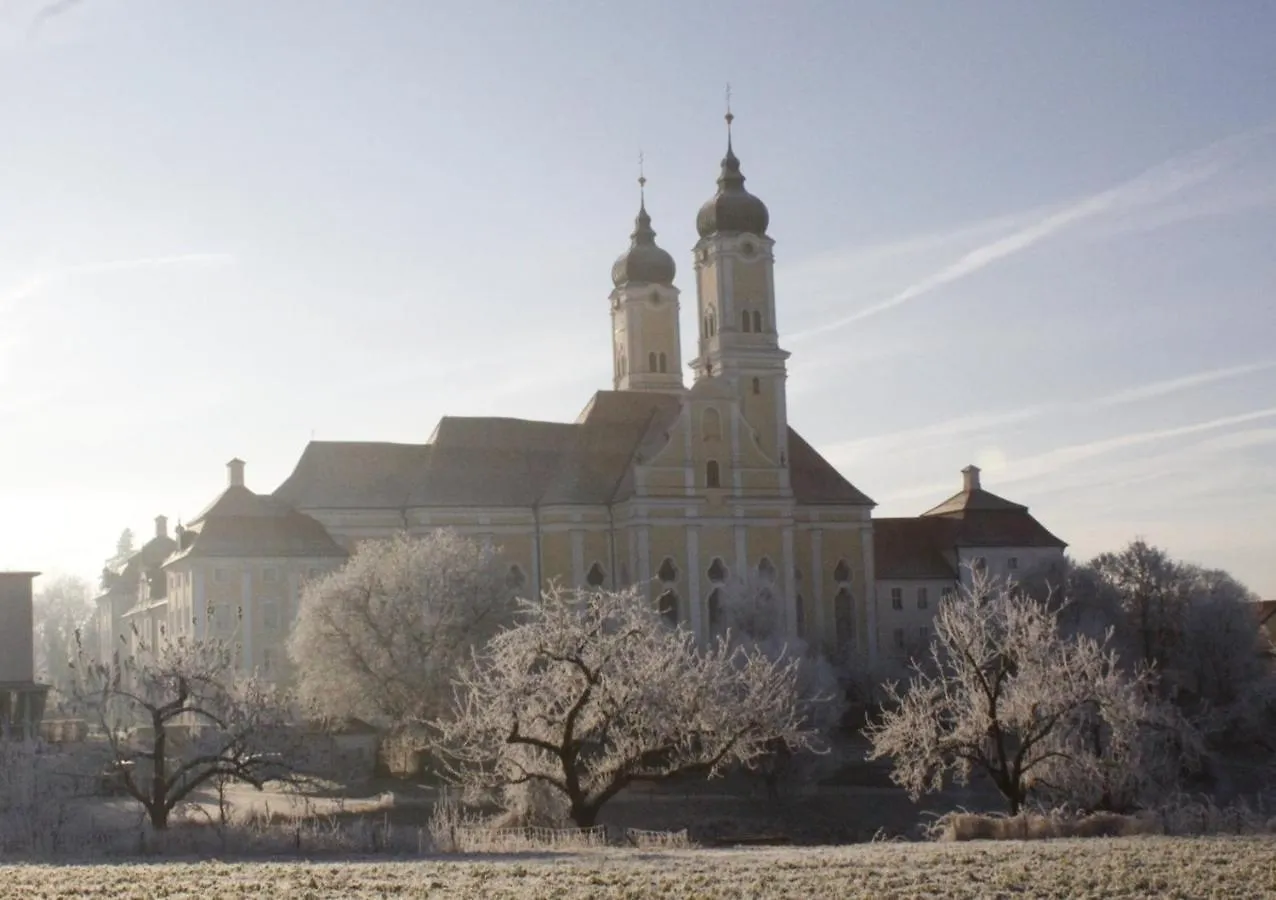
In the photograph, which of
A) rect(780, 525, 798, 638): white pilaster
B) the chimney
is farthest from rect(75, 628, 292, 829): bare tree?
rect(780, 525, 798, 638): white pilaster

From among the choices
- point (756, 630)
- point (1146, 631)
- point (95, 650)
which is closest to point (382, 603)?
point (756, 630)

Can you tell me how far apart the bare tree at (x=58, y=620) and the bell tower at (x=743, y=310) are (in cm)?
4670

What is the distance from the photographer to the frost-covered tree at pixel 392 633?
46000 mm

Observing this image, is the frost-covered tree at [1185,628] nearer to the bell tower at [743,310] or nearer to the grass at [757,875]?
the bell tower at [743,310]

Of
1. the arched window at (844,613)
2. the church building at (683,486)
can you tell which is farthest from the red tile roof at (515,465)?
the arched window at (844,613)

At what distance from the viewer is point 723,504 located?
2539 inches

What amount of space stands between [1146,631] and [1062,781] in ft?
111

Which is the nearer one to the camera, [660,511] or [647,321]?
[660,511]

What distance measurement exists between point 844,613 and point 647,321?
16597 mm

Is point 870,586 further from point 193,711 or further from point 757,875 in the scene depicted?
point 757,875

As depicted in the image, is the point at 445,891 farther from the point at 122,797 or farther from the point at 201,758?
the point at 122,797

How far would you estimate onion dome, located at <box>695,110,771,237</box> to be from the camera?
224ft

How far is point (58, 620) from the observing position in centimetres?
11638

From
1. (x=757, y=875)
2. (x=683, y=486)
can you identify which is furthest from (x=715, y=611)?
(x=757, y=875)
